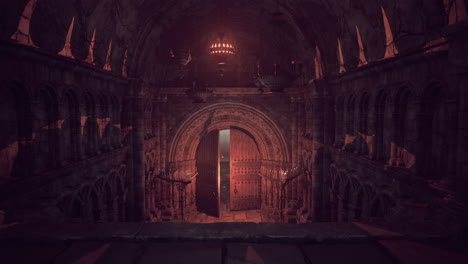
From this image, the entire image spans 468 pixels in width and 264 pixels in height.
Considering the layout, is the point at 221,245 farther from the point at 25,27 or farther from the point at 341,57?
the point at 341,57

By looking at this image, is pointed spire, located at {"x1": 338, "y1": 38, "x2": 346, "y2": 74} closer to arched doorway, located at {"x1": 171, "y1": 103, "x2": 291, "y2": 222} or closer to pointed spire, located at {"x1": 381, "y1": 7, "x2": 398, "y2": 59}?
pointed spire, located at {"x1": 381, "y1": 7, "x2": 398, "y2": 59}

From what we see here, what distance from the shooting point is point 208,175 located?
14.6m

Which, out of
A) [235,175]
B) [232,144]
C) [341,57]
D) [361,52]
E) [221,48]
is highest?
[221,48]

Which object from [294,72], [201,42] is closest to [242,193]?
[294,72]

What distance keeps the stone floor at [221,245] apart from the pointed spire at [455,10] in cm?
270

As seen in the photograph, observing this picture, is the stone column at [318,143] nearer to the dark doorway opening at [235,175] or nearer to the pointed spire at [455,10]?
the dark doorway opening at [235,175]

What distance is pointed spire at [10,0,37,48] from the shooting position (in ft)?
13.9

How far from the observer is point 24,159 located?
4.68 m

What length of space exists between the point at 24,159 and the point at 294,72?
1015cm

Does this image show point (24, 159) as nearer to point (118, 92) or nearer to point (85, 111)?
point (85, 111)

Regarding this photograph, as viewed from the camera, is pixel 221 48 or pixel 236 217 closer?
pixel 221 48

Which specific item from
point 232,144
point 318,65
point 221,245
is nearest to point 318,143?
point 318,65

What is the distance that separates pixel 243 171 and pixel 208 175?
1766 mm

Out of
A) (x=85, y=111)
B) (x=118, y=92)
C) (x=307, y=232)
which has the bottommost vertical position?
(x=307, y=232)
